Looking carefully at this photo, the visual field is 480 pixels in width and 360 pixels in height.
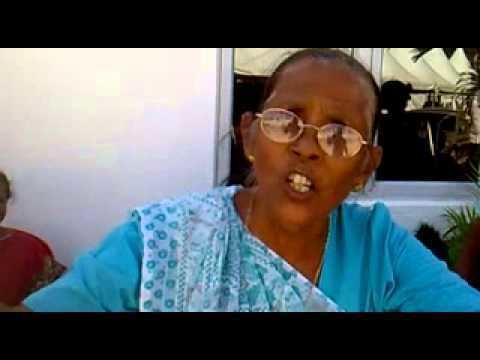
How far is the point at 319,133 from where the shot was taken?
0.93 metres

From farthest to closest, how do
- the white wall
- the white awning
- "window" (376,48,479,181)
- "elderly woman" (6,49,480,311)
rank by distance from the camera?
"window" (376,48,479,181) → the white wall → the white awning → "elderly woman" (6,49,480,311)

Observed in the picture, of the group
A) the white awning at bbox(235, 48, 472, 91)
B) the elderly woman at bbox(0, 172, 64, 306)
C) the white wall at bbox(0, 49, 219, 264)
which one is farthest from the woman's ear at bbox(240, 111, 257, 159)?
the white wall at bbox(0, 49, 219, 264)

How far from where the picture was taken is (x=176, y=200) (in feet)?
3.26

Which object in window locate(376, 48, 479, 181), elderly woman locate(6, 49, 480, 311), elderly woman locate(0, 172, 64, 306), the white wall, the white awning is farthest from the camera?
window locate(376, 48, 479, 181)

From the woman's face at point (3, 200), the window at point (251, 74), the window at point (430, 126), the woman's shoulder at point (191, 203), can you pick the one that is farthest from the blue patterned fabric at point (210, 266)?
the window at point (430, 126)

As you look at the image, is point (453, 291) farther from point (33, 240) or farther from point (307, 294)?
point (33, 240)

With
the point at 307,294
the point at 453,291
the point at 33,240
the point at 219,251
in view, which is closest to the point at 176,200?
the point at 219,251

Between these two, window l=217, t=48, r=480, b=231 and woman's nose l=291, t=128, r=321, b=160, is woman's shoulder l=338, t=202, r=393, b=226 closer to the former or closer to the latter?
woman's nose l=291, t=128, r=321, b=160

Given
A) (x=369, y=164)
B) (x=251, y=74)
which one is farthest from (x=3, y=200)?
(x=369, y=164)

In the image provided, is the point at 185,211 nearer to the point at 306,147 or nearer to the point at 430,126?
the point at 306,147

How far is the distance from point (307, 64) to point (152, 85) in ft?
4.12

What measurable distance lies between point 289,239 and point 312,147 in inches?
5.0

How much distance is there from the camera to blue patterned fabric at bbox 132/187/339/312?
36.2 inches

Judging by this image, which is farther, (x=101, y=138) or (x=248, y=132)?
(x=101, y=138)
